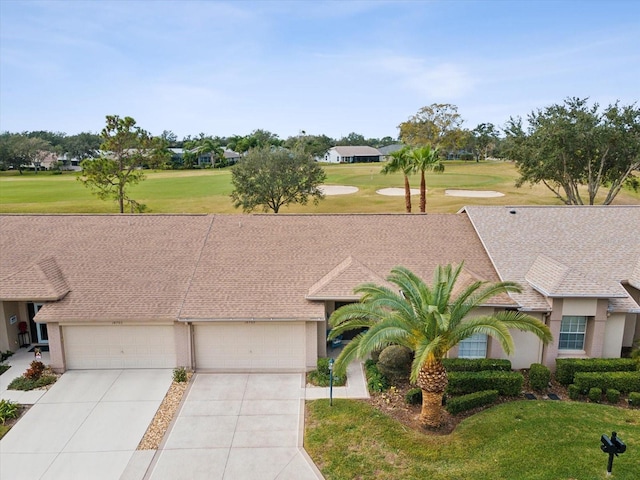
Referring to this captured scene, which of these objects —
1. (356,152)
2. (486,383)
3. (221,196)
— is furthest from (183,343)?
(356,152)

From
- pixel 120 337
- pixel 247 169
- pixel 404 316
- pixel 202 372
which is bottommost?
pixel 202 372

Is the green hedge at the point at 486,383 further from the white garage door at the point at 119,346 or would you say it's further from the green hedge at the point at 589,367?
the white garage door at the point at 119,346

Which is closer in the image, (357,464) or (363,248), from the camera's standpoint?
(357,464)

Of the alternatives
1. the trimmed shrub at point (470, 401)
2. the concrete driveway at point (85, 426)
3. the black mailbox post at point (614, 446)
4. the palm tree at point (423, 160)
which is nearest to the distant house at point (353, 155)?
the palm tree at point (423, 160)

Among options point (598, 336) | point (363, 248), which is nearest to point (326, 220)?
point (363, 248)

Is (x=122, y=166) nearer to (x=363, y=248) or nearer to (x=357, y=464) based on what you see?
(x=363, y=248)

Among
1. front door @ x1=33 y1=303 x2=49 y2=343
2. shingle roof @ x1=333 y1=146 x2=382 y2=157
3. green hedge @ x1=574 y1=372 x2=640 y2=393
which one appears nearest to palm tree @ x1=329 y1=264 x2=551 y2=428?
green hedge @ x1=574 y1=372 x2=640 y2=393

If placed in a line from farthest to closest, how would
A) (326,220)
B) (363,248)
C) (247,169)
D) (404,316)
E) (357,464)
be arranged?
(247,169), (326,220), (363,248), (404,316), (357,464)

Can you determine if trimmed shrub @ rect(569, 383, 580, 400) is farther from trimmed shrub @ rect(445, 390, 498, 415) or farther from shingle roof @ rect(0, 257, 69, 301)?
shingle roof @ rect(0, 257, 69, 301)
